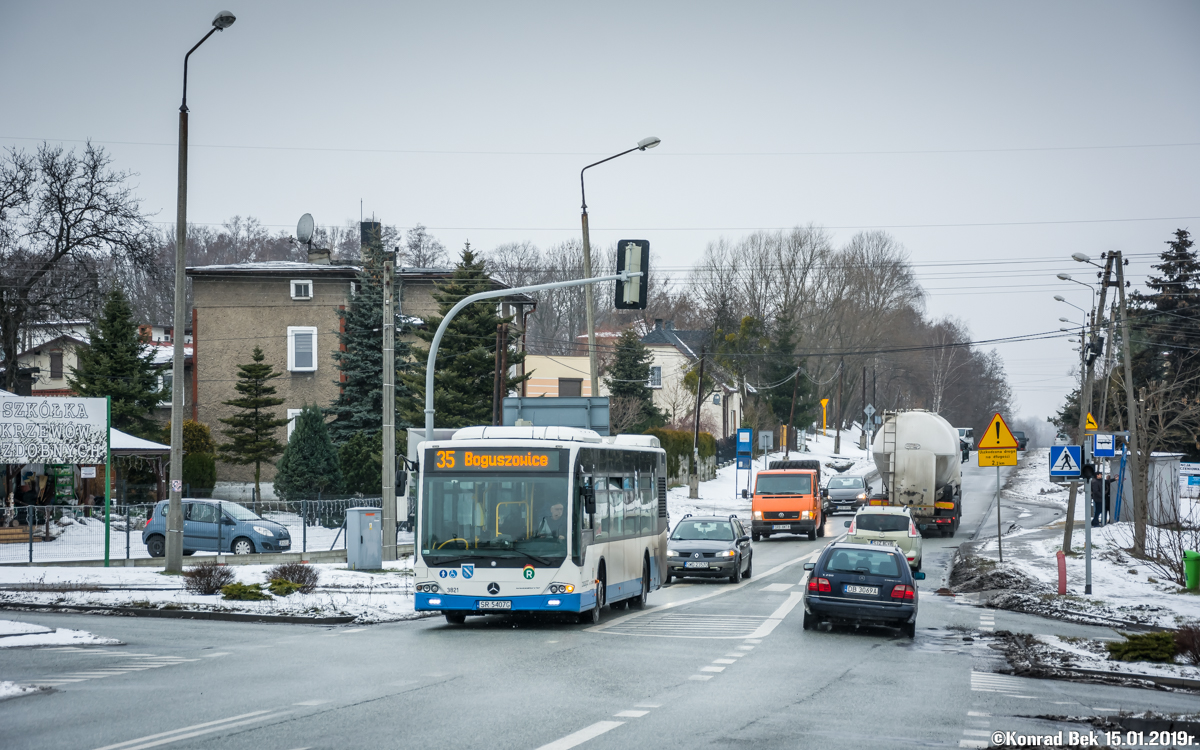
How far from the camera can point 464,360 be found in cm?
4788

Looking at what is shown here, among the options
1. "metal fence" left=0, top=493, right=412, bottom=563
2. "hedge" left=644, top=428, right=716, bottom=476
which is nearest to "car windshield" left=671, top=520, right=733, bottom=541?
"metal fence" left=0, top=493, right=412, bottom=563

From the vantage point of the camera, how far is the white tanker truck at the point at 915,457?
133 ft

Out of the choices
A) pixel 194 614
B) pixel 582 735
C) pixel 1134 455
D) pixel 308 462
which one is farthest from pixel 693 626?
pixel 308 462

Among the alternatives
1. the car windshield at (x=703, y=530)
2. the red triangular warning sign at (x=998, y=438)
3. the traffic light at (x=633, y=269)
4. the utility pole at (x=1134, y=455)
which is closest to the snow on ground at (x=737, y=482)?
the car windshield at (x=703, y=530)

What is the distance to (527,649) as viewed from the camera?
15.0m

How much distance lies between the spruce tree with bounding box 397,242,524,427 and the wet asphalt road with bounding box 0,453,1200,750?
28406 millimetres

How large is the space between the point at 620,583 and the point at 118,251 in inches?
1328

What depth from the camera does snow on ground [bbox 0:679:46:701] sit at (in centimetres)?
1093

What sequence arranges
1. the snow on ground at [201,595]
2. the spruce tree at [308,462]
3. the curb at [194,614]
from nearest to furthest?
1. the curb at [194,614]
2. the snow on ground at [201,595]
3. the spruce tree at [308,462]

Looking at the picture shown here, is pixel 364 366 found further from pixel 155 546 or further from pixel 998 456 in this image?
pixel 998 456

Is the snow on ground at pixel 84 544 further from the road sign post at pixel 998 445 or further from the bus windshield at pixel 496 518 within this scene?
the road sign post at pixel 998 445

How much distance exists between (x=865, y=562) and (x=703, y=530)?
35.0ft

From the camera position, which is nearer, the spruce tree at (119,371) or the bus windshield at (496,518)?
the bus windshield at (496,518)

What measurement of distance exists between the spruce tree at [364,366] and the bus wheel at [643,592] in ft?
90.2
